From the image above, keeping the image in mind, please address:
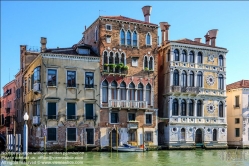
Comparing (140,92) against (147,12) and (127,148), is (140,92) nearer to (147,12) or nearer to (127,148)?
(127,148)

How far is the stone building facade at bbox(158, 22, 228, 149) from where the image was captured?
1094 inches

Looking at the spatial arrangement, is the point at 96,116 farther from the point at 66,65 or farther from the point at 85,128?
the point at 66,65

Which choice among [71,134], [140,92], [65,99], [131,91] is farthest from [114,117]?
[65,99]

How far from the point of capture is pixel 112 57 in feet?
85.5

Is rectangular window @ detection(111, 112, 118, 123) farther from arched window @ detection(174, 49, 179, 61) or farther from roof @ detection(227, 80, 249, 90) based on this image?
roof @ detection(227, 80, 249, 90)

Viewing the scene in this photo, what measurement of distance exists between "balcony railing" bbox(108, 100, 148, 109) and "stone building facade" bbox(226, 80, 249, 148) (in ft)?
28.3

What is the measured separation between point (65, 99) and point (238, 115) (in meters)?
14.4

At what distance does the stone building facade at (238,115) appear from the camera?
30016 millimetres

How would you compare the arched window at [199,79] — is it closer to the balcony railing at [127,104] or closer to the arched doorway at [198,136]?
the arched doorway at [198,136]

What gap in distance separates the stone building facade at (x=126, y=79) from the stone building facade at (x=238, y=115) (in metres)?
7.60

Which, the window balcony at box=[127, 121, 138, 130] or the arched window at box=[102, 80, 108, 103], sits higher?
the arched window at box=[102, 80, 108, 103]

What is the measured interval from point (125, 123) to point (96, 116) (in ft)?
7.36

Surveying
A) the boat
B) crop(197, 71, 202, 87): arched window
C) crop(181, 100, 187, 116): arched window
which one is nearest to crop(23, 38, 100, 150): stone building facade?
the boat

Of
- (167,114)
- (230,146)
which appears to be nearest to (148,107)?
(167,114)
